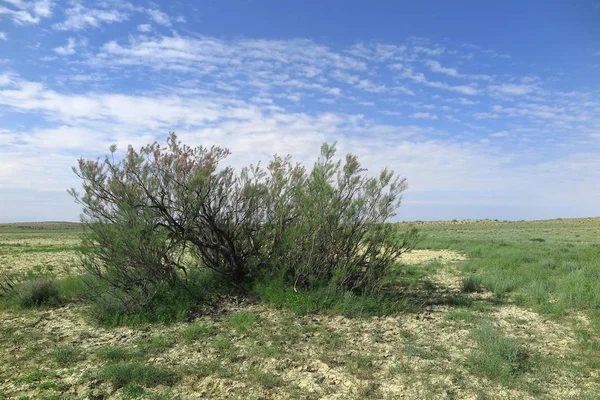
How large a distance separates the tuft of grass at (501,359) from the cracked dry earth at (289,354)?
167 mm

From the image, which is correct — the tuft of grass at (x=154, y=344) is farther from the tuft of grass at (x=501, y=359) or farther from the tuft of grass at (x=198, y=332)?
the tuft of grass at (x=501, y=359)

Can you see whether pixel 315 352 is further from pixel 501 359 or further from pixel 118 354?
pixel 118 354

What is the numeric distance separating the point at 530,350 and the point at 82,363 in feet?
19.8

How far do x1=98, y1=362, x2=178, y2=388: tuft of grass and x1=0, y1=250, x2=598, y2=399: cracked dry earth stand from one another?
95 millimetres

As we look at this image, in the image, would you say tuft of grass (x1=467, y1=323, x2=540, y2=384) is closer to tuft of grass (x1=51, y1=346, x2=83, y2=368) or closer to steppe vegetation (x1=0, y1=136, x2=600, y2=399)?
steppe vegetation (x1=0, y1=136, x2=600, y2=399)

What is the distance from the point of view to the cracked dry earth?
15.0 feet

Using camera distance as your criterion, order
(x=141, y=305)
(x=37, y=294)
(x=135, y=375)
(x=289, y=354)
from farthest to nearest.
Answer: (x=37, y=294) < (x=141, y=305) < (x=289, y=354) < (x=135, y=375)

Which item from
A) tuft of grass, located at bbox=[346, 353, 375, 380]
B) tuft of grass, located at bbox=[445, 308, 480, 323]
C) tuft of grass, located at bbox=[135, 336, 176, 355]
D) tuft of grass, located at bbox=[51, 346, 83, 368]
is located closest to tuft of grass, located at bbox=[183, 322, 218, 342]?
tuft of grass, located at bbox=[135, 336, 176, 355]

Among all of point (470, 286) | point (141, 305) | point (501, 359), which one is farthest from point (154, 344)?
point (470, 286)

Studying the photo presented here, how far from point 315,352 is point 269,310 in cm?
225

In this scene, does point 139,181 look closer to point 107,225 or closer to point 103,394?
point 107,225

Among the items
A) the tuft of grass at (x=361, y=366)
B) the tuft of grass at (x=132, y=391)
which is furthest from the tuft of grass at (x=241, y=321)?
the tuft of grass at (x=132, y=391)

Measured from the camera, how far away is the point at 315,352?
18.6 ft

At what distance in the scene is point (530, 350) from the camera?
5.71m
